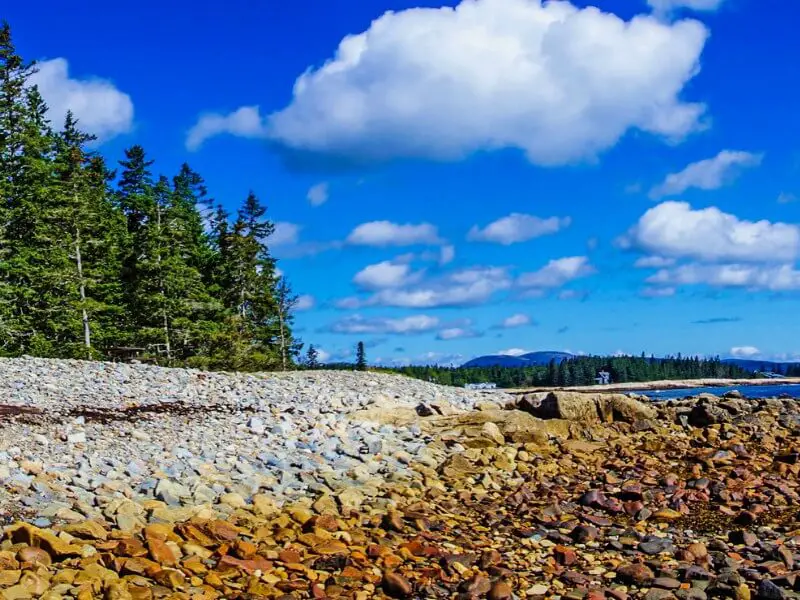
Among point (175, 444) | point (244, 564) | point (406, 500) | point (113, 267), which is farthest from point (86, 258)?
point (244, 564)

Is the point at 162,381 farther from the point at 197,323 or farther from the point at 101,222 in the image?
the point at 101,222

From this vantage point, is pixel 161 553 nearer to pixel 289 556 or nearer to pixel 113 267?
pixel 289 556

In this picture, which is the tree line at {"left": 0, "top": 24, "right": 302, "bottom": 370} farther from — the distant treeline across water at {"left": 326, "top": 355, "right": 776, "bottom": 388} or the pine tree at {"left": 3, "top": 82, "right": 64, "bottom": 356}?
the distant treeline across water at {"left": 326, "top": 355, "right": 776, "bottom": 388}

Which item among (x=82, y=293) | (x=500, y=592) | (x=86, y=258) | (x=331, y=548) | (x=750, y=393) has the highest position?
(x=86, y=258)

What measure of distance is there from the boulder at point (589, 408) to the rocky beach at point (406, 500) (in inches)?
1.6

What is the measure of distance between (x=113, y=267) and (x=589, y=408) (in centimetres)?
3484

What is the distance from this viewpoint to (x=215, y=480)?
972 cm

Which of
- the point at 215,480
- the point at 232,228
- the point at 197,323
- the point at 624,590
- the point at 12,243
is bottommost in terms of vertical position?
the point at 624,590

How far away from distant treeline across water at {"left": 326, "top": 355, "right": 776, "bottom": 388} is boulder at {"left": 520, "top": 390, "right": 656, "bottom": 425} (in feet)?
236

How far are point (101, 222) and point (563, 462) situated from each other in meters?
35.9

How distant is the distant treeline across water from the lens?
92375 mm

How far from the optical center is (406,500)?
9688 millimetres

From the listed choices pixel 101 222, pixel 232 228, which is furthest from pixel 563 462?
pixel 232 228

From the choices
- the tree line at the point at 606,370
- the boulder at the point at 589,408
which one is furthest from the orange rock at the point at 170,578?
the tree line at the point at 606,370
